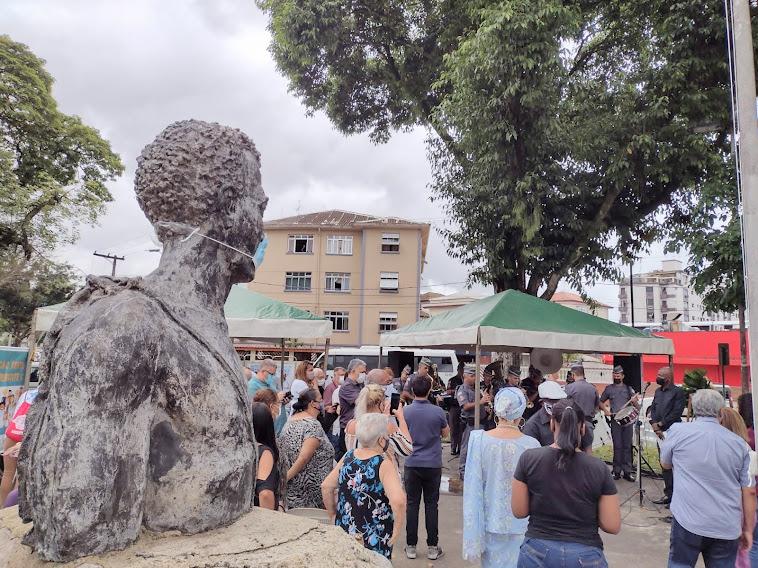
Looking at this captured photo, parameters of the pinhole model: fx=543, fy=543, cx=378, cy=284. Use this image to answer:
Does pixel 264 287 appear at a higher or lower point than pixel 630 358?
higher

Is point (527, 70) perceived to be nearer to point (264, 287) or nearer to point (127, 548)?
point (127, 548)

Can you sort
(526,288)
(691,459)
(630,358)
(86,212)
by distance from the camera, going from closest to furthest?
(691,459), (630,358), (526,288), (86,212)

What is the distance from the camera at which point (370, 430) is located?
11.5ft

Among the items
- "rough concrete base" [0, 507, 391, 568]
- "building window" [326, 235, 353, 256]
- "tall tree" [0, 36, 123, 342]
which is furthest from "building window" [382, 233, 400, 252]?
"rough concrete base" [0, 507, 391, 568]

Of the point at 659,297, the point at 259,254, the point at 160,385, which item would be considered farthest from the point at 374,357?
the point at 659,297

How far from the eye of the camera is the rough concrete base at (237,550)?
108cm

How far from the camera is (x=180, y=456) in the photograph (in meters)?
1.22

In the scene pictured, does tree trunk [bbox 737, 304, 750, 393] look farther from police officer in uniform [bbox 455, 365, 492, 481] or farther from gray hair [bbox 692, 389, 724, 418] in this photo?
gray hair [bbox 692, 389, 724, 418]

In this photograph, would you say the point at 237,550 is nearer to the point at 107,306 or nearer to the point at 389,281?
the point at 107,306

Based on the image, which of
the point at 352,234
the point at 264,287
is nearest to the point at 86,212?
the point at 264,287

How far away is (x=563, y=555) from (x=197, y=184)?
8.35 ft

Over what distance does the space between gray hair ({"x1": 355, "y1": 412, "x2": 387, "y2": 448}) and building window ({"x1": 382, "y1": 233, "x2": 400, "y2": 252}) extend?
93.5ft

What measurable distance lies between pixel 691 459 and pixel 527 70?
22.8 feet

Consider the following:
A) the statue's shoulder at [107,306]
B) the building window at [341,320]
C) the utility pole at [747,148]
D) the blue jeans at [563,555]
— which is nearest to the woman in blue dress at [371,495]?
the blue jeans at [563,555]
